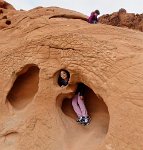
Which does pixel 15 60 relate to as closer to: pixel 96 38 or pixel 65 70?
pixel 65 70

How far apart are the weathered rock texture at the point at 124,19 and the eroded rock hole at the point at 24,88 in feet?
20.1

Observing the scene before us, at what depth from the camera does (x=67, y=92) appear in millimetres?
4465

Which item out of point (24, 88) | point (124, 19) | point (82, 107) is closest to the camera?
point (82, 107)

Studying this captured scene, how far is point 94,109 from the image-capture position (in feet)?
14.8

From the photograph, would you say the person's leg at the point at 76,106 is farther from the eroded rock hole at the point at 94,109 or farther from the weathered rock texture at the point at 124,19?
the weathered rock texture at the point at 124,19

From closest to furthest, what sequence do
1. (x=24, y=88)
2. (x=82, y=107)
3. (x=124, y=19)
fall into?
(x=82, y=107) < (x=24, y=88) < (x=124, y=19)

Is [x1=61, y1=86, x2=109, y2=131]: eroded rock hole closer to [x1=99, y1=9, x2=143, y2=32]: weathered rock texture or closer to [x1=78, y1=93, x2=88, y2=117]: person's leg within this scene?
[x1=78, y1=93, x2=88, y2=117]: person's leg

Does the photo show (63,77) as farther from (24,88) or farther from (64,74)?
(24,88)

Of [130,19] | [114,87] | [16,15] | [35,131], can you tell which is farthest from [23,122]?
[130,19]

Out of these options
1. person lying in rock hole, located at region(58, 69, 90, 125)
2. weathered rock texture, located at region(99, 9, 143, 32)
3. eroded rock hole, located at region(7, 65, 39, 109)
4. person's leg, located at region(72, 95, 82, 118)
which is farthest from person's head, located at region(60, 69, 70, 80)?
weathered rock texture, located at region(99, 9, 143, 32)

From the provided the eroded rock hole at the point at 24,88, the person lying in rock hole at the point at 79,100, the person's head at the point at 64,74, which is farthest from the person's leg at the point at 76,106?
the eroded rock hole at the point at 24,88

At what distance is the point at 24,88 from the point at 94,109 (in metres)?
1.17

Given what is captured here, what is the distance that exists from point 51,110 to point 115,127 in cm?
111

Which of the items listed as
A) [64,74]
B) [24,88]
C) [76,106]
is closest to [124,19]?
[24,88]
